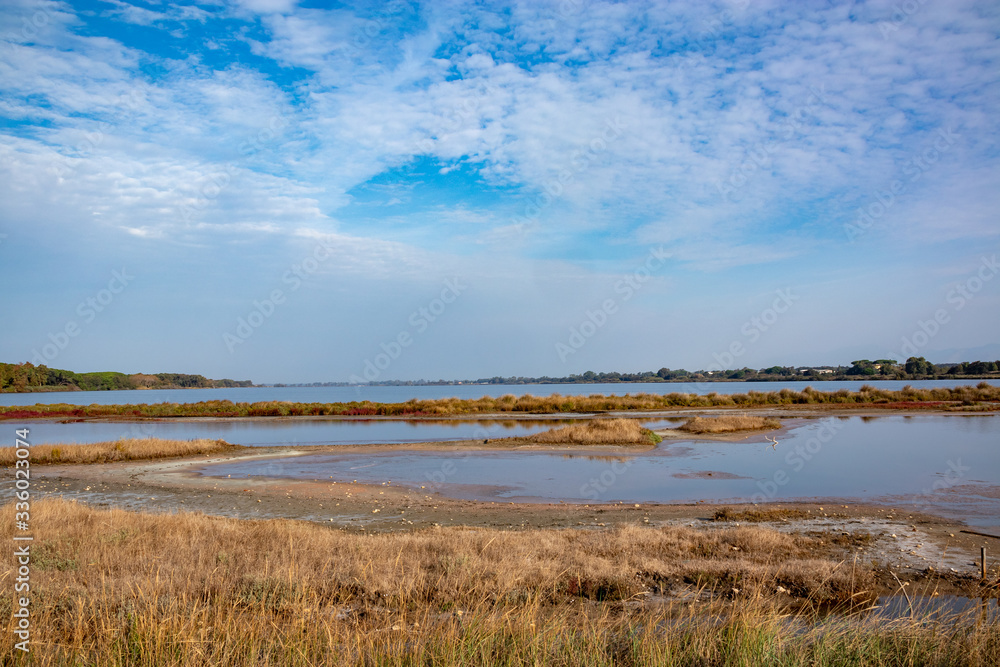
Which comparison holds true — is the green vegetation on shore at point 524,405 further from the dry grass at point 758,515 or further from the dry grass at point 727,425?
the dry grass at point 758,515

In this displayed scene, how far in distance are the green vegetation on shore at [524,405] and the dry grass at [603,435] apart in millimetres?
23246

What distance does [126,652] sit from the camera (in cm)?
553

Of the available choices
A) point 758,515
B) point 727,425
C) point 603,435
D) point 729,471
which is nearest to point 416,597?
point 758,515

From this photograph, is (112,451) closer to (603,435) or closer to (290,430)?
(290,430)

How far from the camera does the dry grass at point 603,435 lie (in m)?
32.3

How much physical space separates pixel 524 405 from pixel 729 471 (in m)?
40.7

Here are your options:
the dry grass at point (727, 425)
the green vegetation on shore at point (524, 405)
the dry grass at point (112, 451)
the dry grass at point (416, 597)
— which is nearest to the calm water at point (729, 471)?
the dry grass at point (727, 425)

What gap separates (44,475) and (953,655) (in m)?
29.9

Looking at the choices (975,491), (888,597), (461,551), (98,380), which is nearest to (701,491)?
(975,491)

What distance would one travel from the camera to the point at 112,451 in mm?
28891

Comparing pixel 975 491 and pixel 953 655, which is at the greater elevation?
pixel 953 655

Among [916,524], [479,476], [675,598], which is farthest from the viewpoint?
[479,476]

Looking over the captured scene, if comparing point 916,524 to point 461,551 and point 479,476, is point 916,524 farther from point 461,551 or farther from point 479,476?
point 479,476

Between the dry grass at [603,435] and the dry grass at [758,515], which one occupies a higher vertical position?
the dry grass at [758,515]
